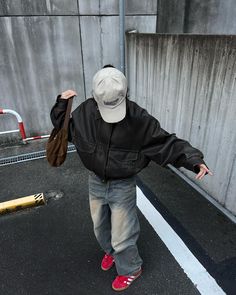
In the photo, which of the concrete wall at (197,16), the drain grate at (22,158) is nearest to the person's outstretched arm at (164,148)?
the drain grate at (22,158)

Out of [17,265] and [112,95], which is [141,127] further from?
[17,265]

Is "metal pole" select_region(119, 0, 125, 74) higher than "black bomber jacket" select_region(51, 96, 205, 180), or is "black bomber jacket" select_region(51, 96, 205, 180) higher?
"metal pole" select_region(119, 0, 125, 74)

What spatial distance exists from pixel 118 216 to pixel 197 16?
4519mm

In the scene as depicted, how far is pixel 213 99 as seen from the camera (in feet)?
10.2

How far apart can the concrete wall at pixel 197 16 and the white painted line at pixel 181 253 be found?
11.5 ft

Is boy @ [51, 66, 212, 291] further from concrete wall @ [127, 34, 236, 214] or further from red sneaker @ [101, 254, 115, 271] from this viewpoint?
concrete wall @ [127, 34, 236, 214]

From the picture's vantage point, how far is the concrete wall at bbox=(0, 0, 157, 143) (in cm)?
446

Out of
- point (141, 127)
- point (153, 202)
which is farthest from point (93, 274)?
point (141, 127)

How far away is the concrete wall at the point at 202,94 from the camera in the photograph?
9.59ft

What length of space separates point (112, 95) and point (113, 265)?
1.83 metres

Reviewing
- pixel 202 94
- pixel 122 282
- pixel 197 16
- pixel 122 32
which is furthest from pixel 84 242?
pixel 197 16

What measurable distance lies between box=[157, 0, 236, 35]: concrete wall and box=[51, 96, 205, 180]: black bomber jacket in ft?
11.9

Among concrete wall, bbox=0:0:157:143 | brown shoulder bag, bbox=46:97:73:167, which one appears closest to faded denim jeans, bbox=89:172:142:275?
brown shoulder bag, bbox=46:97:73:167

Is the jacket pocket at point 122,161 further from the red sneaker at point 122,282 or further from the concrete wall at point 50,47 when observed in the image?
the concrete wall at point 50,47
